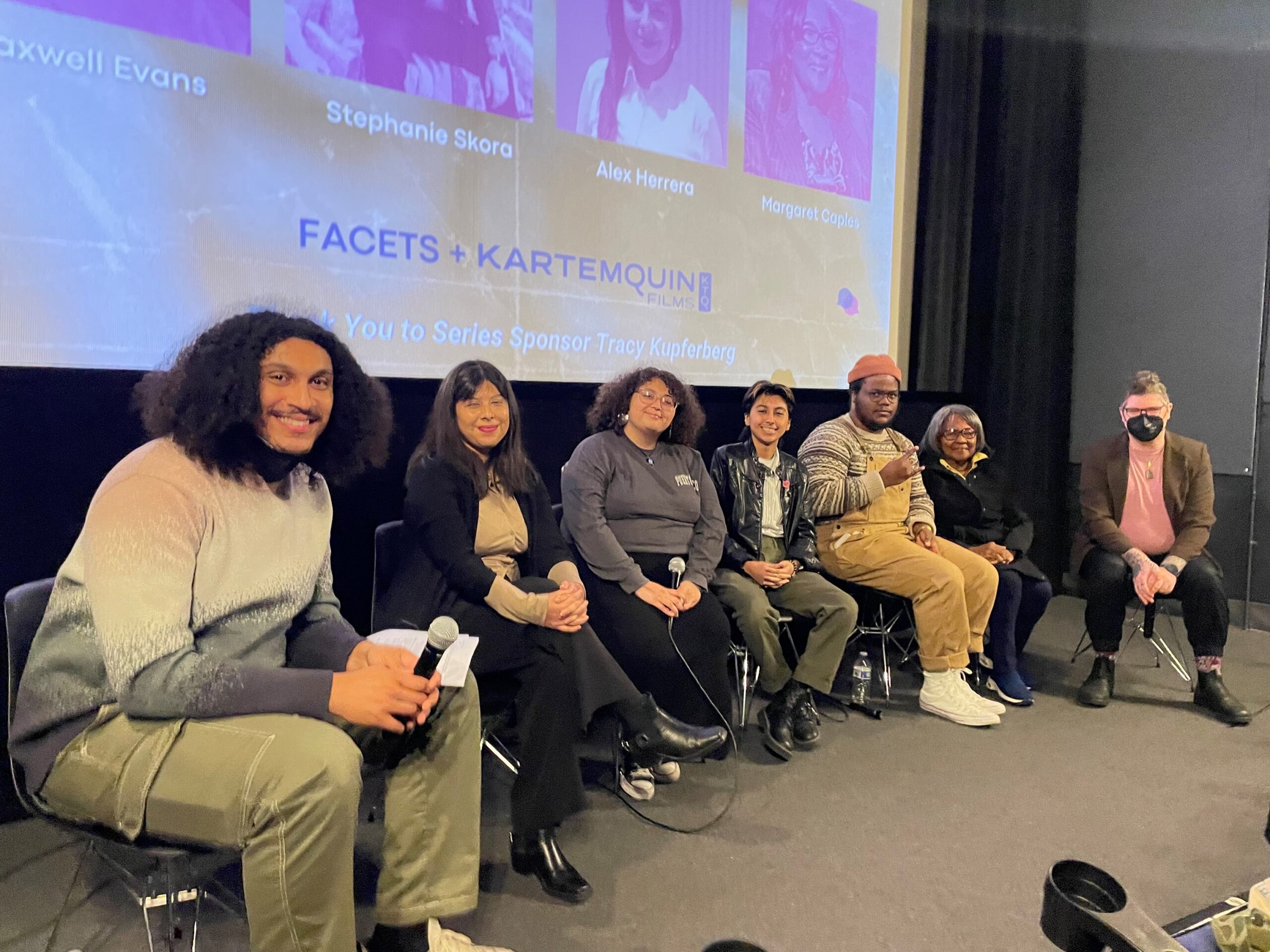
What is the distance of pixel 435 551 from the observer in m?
2.08

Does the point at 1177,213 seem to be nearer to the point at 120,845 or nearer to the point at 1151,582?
the point at 1151,582

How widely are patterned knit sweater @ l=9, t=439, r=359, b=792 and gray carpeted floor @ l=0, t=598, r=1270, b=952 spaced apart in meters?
0.67

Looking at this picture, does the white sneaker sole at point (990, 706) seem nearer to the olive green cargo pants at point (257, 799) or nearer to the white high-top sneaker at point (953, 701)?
the white high-top sneaker at point (953, 701)

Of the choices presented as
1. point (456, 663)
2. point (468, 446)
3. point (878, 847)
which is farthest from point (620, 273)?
point (878, 847)

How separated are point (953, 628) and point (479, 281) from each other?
2040mm

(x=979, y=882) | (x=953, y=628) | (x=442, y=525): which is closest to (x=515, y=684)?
(x=442, y=525)

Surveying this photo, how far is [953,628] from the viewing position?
2.92m

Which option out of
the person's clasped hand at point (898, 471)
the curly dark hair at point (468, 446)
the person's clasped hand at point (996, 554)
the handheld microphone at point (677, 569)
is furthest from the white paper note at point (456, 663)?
the person's clasped hand at point (996, 554)

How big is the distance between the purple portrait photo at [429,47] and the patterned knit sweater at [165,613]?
161 cm

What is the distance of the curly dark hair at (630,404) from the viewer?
2695mm

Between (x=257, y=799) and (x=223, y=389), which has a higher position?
(x=223, y=389)

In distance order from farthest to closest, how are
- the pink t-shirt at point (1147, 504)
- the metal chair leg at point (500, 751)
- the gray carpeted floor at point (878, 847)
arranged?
1. the pink t-shirt at point (1147, 504)
2. the metal chair leg at point (500, 751)
3. the gray carpeted floor at point (878, 847)

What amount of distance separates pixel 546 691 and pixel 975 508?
2142mm

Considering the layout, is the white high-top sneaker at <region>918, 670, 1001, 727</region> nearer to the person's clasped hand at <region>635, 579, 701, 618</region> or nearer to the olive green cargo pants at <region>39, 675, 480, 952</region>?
the person's clasped hand at <region>635, 579, 701, 618</region>
